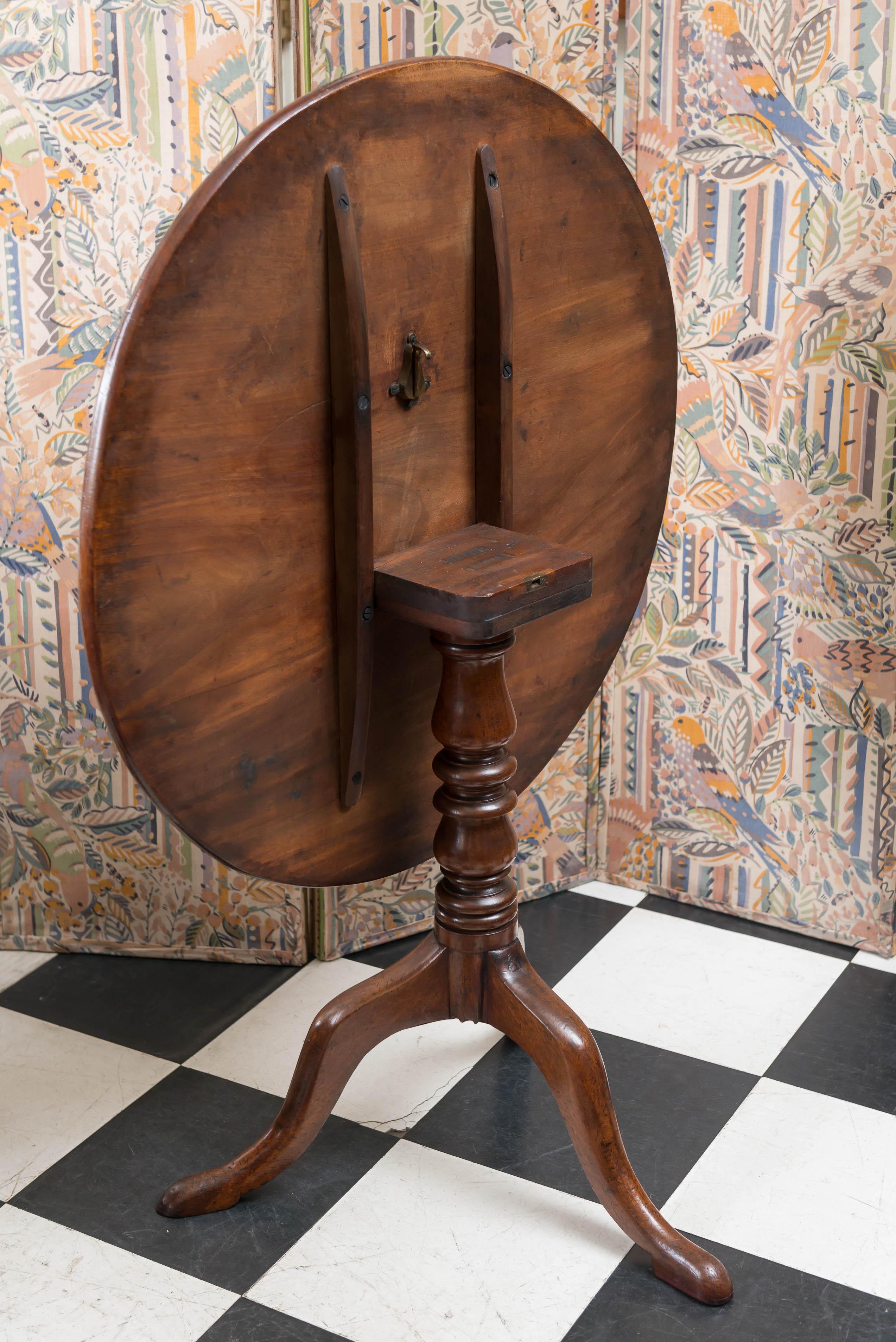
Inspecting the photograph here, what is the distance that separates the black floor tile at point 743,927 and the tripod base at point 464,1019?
29.1 inches

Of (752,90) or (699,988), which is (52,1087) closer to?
(699,988)

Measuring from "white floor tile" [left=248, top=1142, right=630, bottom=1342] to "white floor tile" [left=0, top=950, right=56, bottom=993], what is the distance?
0.72 m

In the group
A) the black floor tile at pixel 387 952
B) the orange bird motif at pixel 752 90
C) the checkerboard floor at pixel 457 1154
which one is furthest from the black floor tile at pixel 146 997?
the orange bird motif at pixel 752 90

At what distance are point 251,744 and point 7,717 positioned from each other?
2.85 feet

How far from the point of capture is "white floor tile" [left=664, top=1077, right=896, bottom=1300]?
1647 millimetres

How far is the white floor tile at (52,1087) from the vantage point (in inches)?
71.3

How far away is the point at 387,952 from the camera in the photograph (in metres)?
2.28

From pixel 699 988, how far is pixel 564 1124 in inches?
15.7

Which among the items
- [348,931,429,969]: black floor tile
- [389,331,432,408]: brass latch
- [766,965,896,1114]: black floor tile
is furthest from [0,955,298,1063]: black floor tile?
[389,331,432,408]: brass latch

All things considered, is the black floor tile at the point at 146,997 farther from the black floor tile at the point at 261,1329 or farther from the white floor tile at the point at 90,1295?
the black floor tile at the point at 261,1329

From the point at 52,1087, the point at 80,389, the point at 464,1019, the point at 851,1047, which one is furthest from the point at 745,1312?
the point at 80,389

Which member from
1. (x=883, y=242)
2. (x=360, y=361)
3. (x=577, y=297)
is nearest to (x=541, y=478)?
(x=577, y=297)

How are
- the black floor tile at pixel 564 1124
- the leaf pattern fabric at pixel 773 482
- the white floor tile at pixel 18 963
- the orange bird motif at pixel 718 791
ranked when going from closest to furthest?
the black floor tile at pixel 564 1124, the leaf pattern fabric at pixel 773 482, the white floor tile at pixel 18 963, the orange bird motif at pixel 718 791

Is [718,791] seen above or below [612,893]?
above
